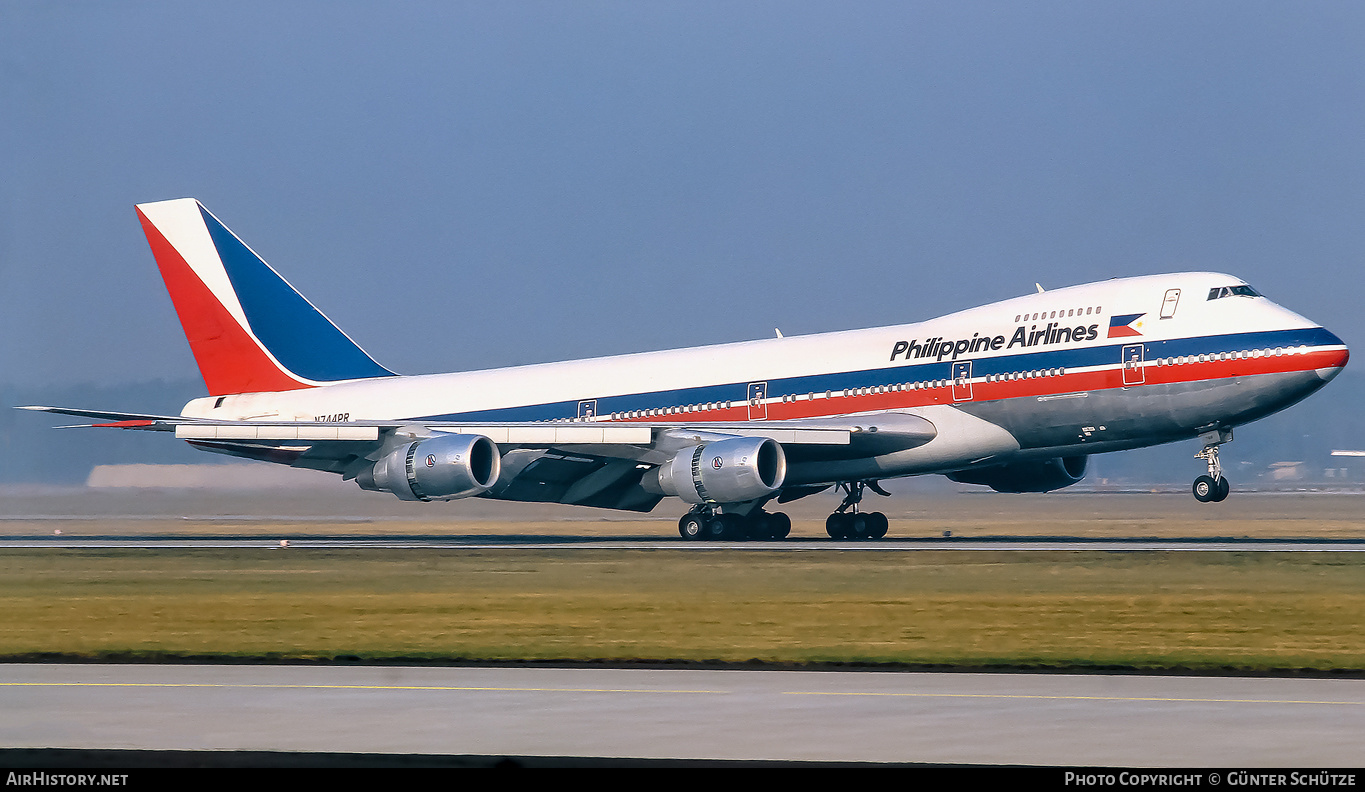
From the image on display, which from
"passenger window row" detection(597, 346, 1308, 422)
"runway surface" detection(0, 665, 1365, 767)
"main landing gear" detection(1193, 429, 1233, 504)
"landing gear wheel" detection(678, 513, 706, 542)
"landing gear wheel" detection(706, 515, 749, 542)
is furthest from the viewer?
"landing gear wheel" detection(678, 513, 706, 542)

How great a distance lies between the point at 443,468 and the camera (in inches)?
1574

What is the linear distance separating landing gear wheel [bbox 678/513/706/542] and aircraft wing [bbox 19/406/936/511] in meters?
1.69

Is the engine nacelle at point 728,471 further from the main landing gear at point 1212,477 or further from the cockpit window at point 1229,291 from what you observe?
the cockpit window at point 1229,291

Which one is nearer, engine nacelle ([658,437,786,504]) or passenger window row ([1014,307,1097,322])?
passenger window row ([1014,307,1097,322])

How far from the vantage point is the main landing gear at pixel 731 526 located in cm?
4128

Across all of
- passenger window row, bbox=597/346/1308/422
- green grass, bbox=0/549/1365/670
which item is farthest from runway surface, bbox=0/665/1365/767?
passenger window row, bbox=597/346/1308/422

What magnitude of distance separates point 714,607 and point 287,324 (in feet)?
104

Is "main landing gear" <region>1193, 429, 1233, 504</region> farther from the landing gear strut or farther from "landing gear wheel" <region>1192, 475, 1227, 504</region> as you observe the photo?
the landing gear strut

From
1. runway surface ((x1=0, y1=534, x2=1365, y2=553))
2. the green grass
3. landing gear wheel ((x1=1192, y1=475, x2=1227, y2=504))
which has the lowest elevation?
the green grass

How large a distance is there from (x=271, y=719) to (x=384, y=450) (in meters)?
31.0

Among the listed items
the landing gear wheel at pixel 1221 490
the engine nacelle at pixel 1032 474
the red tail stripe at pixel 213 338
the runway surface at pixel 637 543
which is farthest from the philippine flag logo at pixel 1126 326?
the red tail stripe at pixel 213 338

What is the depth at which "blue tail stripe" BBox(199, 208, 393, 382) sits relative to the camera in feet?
168

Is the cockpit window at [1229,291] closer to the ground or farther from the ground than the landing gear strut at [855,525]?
farther from the ground

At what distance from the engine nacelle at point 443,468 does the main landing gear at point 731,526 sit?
196 inches
